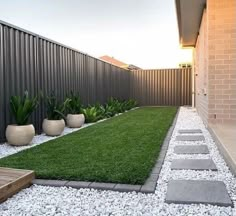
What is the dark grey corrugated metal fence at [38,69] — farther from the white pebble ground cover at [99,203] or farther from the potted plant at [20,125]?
the white pebble ground cover at [99,203]

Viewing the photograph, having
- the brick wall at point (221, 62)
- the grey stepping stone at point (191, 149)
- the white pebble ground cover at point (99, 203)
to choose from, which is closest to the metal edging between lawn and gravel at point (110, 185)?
the white pebble ground cover at point (99, 203)

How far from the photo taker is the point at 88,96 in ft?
32.1

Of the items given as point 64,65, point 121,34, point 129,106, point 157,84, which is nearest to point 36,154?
point 64,65

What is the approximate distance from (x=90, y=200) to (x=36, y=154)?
6.36 feet

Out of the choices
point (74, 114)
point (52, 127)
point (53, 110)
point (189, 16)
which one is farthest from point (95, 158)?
point (189, 16)

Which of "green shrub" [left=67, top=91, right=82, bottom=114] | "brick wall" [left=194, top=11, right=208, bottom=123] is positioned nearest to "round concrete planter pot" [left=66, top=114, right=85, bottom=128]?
"green shrub" [left=67, top=91, right=82, bottom=114]

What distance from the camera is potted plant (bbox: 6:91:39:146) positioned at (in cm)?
504

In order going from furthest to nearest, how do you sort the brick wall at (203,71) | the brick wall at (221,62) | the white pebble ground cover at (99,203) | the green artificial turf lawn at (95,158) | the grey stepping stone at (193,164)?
the brick wall at (203,71)
the brick wall at (221,62)
the grey stepping stone at (193,164)
the green artificial turf lawn at (95,158)
the white pebble ground cover at (99,203)

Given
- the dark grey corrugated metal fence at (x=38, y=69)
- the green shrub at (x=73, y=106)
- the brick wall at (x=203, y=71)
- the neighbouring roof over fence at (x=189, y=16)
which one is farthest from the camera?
the green shrub at (x=73, y=106)

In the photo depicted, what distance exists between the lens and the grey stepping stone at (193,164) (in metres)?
3.48

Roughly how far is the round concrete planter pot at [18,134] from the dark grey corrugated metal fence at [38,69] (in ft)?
0.88

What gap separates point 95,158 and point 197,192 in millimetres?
1653

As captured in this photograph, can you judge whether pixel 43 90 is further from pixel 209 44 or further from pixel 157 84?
pixel 157 84

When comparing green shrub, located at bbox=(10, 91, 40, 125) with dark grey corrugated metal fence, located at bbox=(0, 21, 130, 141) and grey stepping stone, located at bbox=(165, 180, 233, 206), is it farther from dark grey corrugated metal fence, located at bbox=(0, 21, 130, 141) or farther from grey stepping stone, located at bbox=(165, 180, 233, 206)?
grey stepping stone, located at bbox=(165, 180, 233, 206)
